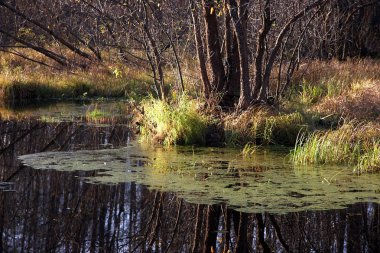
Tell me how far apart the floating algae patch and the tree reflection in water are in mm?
227

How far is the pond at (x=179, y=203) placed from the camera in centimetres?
583

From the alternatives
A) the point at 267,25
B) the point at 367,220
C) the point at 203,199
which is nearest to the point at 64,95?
the point at 267,25

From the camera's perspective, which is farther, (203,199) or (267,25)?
(267,25)

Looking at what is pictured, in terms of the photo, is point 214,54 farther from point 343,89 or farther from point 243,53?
point 343,89

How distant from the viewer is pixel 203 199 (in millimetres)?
6938

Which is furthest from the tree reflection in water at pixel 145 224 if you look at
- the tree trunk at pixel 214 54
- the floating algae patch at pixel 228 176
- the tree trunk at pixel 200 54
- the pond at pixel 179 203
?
the tree trunk at pixel 214 54

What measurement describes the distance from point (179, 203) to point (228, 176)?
51.6 inches

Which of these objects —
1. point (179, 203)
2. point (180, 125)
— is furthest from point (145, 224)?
point (180, 125)

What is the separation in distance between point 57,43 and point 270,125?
11973 millimetres

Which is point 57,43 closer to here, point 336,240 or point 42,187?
point 42,187

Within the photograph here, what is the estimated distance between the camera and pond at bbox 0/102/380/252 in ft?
19.1

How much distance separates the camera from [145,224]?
A: 6.38 metres

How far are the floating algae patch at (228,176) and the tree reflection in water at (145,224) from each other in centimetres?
23

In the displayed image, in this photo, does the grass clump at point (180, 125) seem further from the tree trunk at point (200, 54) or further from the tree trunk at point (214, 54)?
the tree trunk at point (214, 54)
